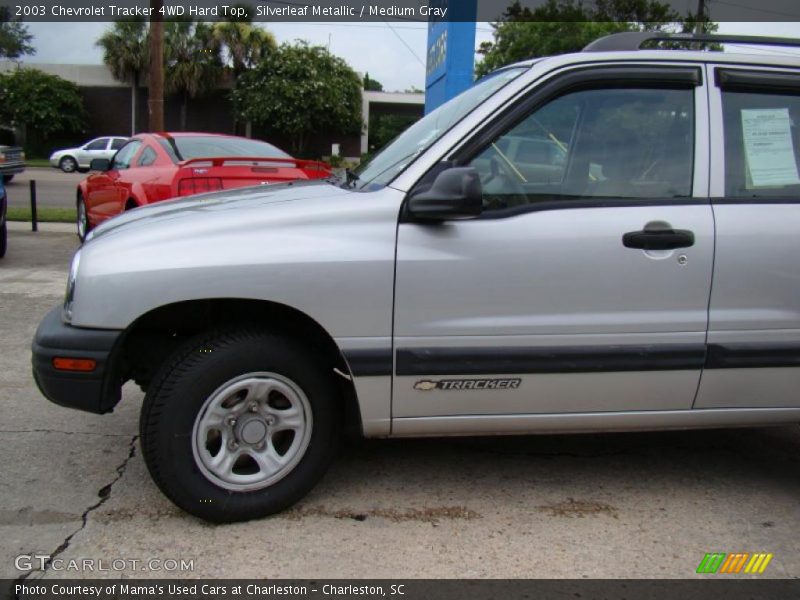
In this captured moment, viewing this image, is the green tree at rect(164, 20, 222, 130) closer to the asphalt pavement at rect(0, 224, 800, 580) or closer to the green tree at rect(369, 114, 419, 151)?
the green tree at rect(369, 114, 419, 151)

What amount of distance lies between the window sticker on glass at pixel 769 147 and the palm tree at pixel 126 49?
36170 millimetres

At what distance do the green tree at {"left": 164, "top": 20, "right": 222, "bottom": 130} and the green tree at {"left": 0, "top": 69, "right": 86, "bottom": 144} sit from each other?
16.0ft

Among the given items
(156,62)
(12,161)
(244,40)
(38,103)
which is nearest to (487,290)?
(156,62)

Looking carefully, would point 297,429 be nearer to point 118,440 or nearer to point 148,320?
point 148,320

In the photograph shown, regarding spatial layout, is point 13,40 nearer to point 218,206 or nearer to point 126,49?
point 126,49

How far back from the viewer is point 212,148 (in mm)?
7785

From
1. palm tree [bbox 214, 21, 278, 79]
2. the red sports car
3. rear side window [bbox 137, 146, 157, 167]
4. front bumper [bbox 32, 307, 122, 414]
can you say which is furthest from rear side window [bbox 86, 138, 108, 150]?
front bumper [bbox 32, 307, 122, 414]

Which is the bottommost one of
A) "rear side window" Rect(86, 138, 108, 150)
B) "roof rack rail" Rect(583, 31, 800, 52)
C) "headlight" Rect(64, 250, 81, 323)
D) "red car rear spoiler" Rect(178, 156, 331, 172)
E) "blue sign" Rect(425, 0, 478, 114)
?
"headlight" Rect(64, 250, 81, 323)

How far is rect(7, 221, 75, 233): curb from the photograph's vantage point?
37.4 feet

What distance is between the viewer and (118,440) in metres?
3.87

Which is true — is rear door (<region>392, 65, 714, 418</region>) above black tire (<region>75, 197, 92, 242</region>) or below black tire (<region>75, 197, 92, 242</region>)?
above

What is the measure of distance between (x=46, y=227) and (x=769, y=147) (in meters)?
11.3

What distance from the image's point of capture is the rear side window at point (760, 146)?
10.4ft

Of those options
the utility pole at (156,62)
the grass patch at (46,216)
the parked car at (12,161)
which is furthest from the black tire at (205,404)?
the parked car at (12,161)
